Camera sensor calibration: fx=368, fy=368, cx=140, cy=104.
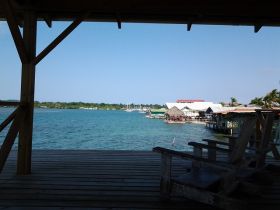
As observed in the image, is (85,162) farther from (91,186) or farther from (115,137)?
(115,137)

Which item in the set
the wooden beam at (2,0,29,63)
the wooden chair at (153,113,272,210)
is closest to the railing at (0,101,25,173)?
the wooden beam at (2,0,29,63)

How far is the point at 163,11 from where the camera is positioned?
5.78 m

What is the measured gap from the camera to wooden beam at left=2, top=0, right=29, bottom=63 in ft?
16.0

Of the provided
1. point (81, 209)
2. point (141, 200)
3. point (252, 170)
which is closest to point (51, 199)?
point (81, 209)

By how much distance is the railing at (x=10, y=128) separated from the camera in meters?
5.11

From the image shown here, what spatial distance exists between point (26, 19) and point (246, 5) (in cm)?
340

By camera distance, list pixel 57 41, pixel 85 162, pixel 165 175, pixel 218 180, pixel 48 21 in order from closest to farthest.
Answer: pixel 218 180 → pixel 165 175 → pixel 57 41 → pixel 48 21 → pixel 85 162

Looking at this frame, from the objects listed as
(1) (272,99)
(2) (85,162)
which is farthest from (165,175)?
(1) (272,99)

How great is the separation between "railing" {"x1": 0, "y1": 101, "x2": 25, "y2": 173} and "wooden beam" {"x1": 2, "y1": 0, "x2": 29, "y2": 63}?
2.36 ft

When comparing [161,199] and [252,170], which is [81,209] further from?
[252,170]

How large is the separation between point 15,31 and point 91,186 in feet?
7.81

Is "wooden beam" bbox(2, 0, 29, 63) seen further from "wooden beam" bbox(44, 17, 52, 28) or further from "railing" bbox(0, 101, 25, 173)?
"wooden beam" bbox(44, 17, 52, 28)

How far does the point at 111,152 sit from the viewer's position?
8.48 meters

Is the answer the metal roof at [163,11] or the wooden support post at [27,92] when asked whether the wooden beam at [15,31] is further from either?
the metal roof at [163,11]
